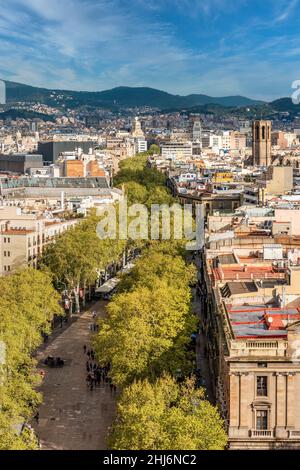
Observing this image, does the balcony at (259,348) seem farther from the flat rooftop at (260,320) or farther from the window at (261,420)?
the window at (261,420)

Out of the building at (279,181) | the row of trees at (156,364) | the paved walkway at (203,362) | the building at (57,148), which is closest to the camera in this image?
the row of trees at (156,364)

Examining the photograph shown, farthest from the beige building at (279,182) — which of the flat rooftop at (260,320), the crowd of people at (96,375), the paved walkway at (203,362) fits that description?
the flat rooftop at (260,320)

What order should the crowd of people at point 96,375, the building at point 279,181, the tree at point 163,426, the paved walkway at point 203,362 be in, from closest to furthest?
the tree at point 163,426 < the paved walkway at point 203,362 < the crowd of people at point 96,375 < the building at point 279,181

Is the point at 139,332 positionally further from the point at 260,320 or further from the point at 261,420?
the point at 261,420

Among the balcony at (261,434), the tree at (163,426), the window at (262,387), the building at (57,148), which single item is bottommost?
the balcony at (261,434)

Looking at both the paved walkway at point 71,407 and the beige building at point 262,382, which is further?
the paved walkway at point 71,407

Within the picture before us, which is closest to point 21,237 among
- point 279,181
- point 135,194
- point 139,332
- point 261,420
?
point 139,332

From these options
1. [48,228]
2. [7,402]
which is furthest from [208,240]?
[7,402]
